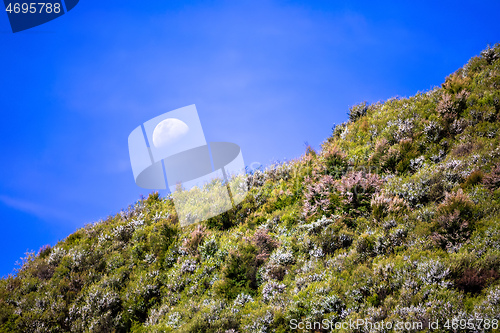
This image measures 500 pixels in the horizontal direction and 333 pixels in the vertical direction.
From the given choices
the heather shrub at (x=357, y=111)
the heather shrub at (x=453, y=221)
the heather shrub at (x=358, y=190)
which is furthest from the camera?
the heather shrub at (x=357, y=111)

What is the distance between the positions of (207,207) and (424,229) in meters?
8.04

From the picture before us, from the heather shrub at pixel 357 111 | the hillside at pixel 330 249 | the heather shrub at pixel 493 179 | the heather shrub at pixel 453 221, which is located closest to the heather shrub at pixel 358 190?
the hillside at pixel 330 249

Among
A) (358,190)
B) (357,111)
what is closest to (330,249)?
(358,190)

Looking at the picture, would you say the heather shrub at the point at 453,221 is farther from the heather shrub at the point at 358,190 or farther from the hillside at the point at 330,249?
the heather shrub at the point at 358,190

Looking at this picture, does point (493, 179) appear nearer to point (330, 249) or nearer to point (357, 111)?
point (330, 249)

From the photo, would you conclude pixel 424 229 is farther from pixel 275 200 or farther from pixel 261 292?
pixel 275 200

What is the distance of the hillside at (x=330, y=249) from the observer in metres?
6.00

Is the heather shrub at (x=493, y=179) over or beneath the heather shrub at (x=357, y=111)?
beneath

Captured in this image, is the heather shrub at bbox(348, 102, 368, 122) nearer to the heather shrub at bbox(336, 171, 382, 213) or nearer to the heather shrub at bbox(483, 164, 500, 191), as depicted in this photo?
the heather shrub at bbox(336, 171, 382, 213)

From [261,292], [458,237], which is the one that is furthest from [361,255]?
[261,292]

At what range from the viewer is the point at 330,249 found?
8078mm

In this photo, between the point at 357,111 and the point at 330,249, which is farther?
the point at 357,111

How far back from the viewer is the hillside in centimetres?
600

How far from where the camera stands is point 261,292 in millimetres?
7977
